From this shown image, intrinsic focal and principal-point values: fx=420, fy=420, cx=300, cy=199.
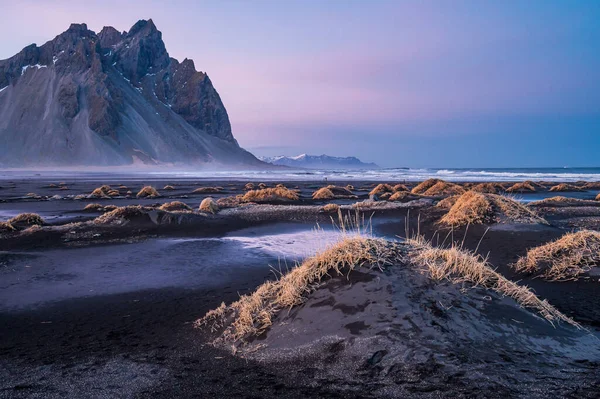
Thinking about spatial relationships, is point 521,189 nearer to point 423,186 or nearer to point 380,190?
point 423,186

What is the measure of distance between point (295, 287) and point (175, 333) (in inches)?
79.9

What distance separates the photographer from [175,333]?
6531 millimetres

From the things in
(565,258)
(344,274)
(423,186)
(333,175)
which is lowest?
(565,258)

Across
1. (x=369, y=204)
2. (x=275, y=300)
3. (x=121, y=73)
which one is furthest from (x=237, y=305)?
(x=121, y=73)

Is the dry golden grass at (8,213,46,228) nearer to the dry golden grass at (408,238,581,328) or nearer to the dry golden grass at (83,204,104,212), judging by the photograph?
the dry golden grass at (83,204,104,212)

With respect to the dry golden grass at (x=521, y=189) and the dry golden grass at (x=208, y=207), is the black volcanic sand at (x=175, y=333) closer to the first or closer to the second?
the dry golden grass at (x=208, y=207)

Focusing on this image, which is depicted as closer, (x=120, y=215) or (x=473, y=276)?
(x=473, y=276)

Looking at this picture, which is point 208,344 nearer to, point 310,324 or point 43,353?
point 310,324

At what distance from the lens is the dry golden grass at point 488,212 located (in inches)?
622

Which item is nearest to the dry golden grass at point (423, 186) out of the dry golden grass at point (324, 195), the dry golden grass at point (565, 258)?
the dry golden grass at point (324, 195)

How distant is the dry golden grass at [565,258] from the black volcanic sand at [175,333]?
42 cm

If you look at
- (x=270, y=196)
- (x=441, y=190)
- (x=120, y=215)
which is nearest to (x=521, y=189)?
(x=441, y=190)

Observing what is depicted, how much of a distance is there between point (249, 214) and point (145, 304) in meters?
14.1

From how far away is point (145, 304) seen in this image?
812 centimetres
